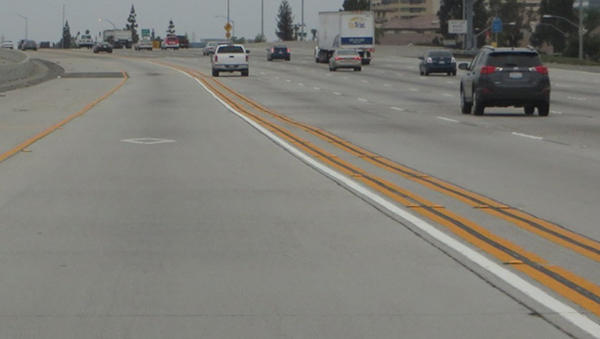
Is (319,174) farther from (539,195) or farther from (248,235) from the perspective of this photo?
(248,235)

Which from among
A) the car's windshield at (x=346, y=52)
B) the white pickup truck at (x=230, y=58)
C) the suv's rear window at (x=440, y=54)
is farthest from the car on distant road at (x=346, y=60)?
the white pickup truck at (x=230, y=58)

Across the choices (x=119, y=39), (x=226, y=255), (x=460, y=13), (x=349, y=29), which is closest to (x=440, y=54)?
(x=349, y=29)

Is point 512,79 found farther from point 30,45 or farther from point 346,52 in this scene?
point 30,45

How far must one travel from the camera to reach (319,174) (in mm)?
16016

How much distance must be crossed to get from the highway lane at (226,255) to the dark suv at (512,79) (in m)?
10.00

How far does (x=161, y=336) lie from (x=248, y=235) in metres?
3.86

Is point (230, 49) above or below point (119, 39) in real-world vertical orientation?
below

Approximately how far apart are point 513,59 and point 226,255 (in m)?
21.5

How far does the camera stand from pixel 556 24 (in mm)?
173000

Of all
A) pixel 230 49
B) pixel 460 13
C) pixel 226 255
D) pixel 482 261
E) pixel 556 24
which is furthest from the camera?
pixel 460 13

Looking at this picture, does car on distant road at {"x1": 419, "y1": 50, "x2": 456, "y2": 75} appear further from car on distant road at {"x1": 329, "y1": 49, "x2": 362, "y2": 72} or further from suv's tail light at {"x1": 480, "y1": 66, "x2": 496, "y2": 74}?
suv's tail light at {"x1": 480, "y1": 66, "x2": 496, "y2": 74}

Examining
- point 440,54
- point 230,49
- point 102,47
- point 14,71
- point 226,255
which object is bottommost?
point 226,255

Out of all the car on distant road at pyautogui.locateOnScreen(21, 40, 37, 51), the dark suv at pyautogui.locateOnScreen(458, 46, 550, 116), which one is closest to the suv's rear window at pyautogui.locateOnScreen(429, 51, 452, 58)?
the dark suv at pyautogui.locateOnScreen(458, 46, 550, 116)

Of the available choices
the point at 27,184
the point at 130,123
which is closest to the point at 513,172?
the point at 27,184
